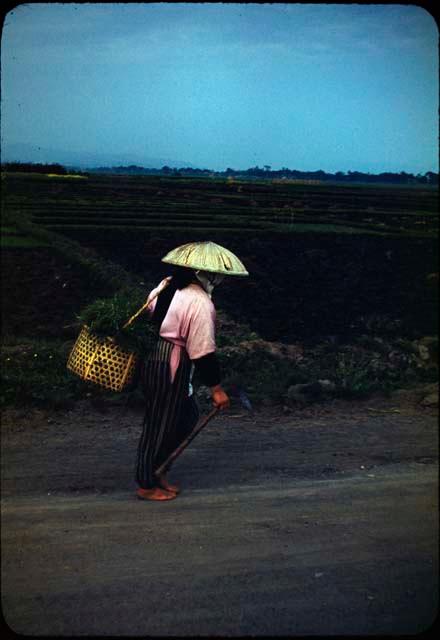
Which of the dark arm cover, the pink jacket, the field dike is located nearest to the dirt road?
the dark arm cover

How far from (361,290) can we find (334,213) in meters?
19.3

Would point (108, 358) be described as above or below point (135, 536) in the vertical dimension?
above

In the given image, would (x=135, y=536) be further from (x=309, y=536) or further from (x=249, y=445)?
(x=249, y=445)

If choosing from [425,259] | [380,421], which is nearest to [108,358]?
[380,421]

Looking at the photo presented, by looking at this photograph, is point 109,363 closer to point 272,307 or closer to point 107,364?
point 107,364

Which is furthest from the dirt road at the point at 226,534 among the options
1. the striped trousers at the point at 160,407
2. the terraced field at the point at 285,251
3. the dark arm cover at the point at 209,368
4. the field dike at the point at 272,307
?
the terraced field at the point at 285,251

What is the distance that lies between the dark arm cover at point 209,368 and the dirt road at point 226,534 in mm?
701

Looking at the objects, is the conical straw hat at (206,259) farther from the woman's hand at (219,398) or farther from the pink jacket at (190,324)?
the woman's hand at (219,398)

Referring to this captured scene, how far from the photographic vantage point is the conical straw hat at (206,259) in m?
4.01

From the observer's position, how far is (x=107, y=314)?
4.43 meters

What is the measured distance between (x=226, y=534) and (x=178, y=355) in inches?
38.7

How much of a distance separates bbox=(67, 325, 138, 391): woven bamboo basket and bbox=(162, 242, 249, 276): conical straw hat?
60 centimetres

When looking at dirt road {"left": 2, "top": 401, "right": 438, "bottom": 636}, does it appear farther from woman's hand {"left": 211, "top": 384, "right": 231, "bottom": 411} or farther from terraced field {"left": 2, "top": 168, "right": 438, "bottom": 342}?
terraced field {"left": 2, "top": 168, "right": 438, "bottom": 342}

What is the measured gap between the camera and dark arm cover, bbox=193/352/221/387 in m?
4.00
